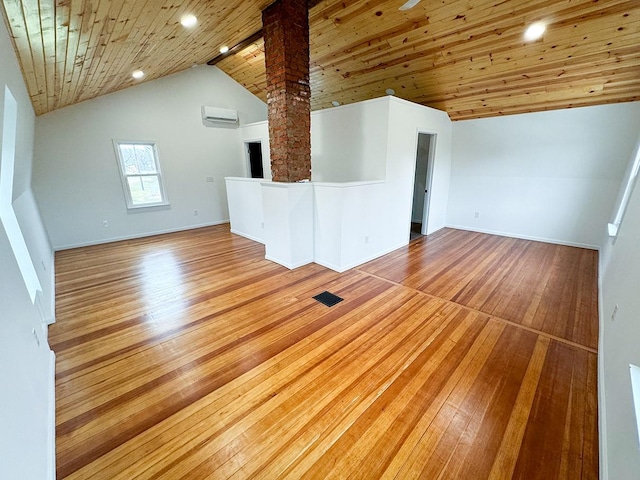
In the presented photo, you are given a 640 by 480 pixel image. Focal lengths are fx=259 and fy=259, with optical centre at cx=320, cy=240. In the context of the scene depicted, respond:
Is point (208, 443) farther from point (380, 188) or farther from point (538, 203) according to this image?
point (538, 203)

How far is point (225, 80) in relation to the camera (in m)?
6.31

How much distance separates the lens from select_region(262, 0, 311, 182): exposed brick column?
327 cm

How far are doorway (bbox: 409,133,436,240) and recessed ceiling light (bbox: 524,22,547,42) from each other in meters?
1.92

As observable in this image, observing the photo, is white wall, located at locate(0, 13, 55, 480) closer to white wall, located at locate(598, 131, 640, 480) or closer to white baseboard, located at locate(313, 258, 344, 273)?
white wall, located at locate(598, 131, 640, 480)

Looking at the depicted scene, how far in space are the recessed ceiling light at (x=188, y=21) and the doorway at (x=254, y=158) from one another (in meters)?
3.67

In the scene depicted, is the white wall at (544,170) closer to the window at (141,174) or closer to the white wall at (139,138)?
the white wall at (139,138)

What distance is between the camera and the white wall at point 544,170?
13.8ft

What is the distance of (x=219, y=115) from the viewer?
626 centimetres

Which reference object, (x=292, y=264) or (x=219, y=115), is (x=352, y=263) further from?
(x=219, y=115)

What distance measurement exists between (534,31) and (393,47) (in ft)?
5.58

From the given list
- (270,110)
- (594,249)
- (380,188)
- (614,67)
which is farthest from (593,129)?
(270,110)

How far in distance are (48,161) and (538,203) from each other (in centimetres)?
893

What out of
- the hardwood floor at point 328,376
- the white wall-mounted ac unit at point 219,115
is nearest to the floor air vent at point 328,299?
the hardwood floor at point 328,376

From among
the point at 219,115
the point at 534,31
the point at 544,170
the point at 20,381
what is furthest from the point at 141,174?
the point at 544,170
